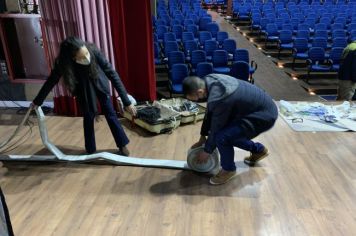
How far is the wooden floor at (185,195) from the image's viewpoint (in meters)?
2.43

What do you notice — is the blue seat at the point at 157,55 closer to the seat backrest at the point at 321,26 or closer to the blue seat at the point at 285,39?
the blue seat at the point at 285,39

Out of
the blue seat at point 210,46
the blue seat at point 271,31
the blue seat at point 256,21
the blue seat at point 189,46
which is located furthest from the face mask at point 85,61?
the blue seat at point 256,21

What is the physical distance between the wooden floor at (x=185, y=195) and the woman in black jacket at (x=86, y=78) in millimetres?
560

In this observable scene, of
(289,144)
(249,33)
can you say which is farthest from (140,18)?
(249,33)

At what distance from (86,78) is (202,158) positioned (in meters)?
1.28

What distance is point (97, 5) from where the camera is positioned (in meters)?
3.97

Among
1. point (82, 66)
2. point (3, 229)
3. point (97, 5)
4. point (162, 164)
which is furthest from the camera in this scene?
point (97, 5)

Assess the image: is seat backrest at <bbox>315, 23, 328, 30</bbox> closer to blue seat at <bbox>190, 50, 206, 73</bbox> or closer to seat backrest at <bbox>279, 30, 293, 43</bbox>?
seat backrest at <bbox>279, 30, 293, 43</bbox>

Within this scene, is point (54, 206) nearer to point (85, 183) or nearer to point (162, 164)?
point (85, 183)

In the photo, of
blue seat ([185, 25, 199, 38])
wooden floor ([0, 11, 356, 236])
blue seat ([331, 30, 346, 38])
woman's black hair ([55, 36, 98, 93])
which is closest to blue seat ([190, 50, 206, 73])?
blue seat ([185, 25, 199, 38])

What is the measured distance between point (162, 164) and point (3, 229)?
187 cm

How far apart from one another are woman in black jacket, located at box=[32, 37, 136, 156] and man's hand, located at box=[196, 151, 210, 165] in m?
0.77

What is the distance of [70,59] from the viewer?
2.77m

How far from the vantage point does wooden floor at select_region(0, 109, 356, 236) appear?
2.43 m
